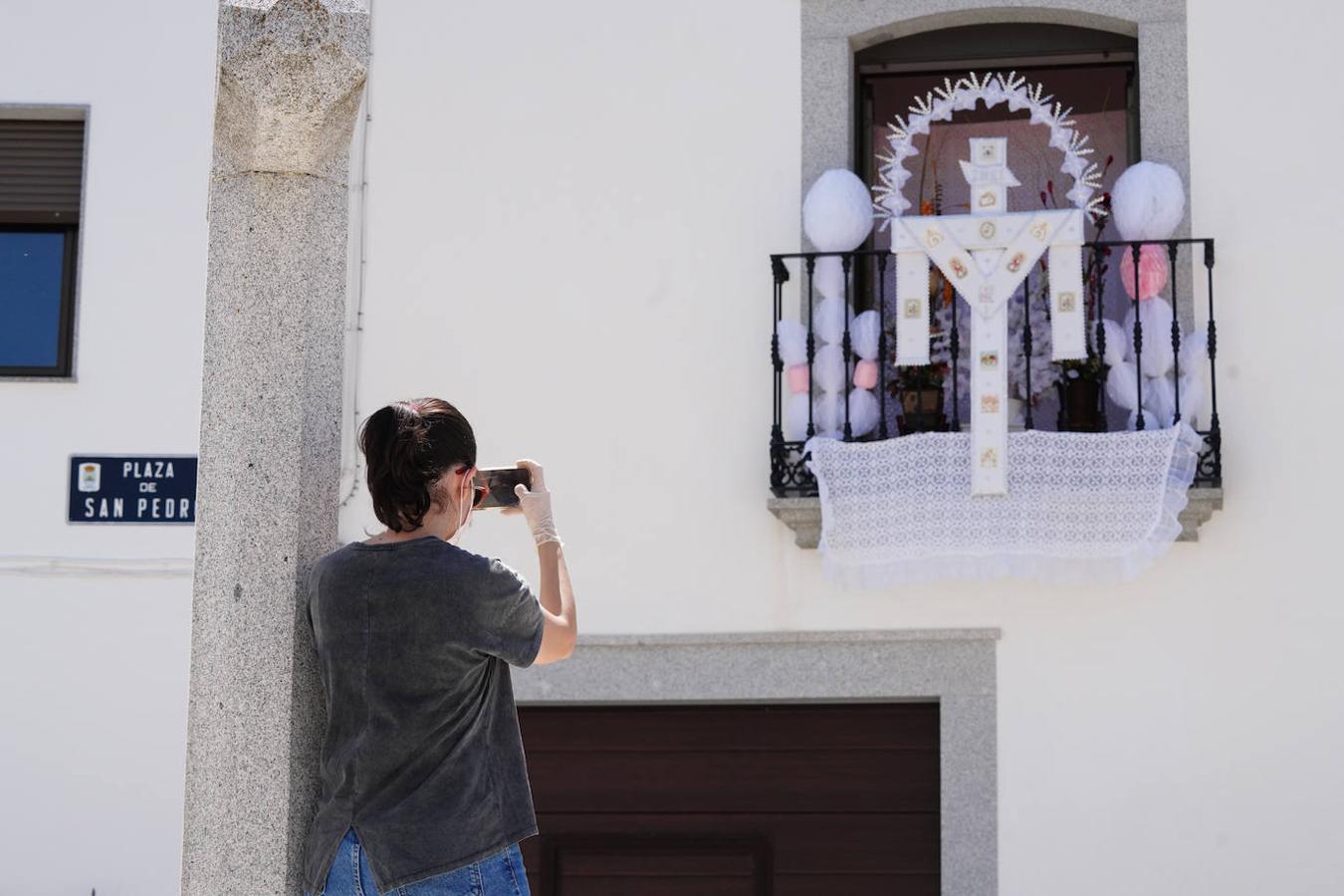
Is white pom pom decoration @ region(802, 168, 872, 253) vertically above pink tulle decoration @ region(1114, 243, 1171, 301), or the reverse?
white pom pom decoration @ region(802, 168, 872, 253)

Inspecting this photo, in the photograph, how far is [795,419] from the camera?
7.39 metres

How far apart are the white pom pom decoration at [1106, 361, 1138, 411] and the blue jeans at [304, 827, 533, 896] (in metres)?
4.11

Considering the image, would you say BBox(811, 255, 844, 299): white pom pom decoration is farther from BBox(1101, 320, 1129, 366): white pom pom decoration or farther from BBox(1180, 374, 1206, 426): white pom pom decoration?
BBox(1180, 374, 1206, 426): white pom pom decoration

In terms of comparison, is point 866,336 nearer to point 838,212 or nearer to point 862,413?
point 862,413

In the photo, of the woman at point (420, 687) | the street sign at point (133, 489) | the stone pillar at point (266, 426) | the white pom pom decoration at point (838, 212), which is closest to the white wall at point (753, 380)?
the white pom pom decoration at point (838, 212)

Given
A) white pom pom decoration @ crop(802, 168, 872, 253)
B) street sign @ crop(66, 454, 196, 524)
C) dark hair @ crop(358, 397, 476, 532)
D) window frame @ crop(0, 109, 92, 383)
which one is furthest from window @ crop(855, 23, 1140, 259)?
dark hair @ crop(358, 397, 476, 532)

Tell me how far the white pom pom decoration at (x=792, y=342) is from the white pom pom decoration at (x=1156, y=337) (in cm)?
114

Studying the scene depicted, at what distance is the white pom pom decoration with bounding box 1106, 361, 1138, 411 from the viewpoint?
7195mm

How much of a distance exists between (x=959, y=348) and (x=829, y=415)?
1.81ft

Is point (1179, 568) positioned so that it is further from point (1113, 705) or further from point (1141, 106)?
point (1141, 106)

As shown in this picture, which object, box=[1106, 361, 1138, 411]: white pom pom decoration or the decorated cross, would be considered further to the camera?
box=[1106, 361, 1138, 411]: white pom pom decoration

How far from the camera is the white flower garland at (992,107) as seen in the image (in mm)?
7371

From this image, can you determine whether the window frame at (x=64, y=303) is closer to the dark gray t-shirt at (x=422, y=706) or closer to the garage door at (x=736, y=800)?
the garage door at (x=736, y=800)

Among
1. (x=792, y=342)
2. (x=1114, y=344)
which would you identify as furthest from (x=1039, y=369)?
(x=792, y=342)
